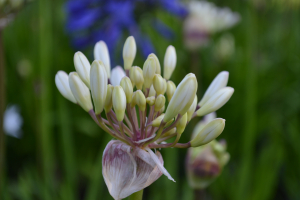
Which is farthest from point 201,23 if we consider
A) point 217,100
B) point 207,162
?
point 217,100

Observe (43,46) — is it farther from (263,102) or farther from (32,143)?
(263,102)

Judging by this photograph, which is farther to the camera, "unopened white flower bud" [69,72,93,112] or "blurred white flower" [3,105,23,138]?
"blurred white flower" [3,105,23,138]

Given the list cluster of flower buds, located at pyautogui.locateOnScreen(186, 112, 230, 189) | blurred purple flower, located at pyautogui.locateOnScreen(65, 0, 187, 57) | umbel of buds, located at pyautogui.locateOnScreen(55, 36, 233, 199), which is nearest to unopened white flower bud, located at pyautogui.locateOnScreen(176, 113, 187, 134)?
umbel of buds, located at pyautogui.locateOnScreen(55, 36, 233, 199)

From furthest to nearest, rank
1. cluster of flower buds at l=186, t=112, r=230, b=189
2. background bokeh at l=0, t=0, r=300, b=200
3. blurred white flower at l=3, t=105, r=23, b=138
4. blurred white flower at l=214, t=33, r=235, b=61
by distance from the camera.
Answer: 1. blurred white flower at l=214, t=33, r=235, b=61
2. blurred white flower at l=3, t=105, r=23, b=138
3. background bokeh at l=0, t=0, r=300, b=200
4. cluster of flower buds at l=186, t=112, r=230, b=189

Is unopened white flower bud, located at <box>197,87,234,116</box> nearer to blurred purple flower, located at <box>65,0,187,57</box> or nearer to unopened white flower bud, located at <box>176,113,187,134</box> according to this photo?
unopened white flower bud, located at <box>176,113,187,134</box>

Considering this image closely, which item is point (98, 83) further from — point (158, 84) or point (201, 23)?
point (201, 23)

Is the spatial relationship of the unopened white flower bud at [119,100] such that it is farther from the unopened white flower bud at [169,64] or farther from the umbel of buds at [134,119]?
the unopened white flower bud at [169,64]

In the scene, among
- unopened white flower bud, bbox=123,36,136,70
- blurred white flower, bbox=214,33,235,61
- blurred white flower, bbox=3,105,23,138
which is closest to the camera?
unopened white flower bud, bbox=123,36,136,70

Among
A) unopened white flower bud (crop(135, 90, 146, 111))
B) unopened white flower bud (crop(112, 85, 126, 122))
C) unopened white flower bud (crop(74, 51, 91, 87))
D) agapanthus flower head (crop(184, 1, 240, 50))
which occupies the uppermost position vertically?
unopened white flower bud (crop(74, 51, 91, 87))
